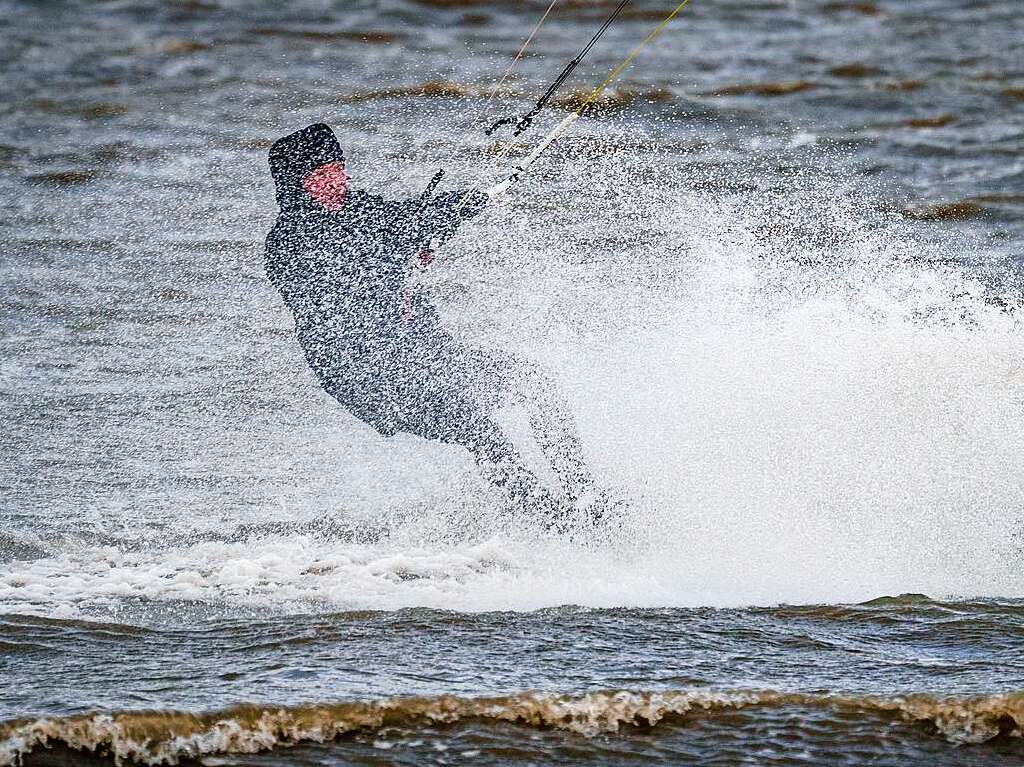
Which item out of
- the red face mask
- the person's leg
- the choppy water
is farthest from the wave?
the red face mask

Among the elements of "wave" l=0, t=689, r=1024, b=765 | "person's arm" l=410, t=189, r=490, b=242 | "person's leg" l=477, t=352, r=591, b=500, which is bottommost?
"wave" l=0, t=689, r=1024, b=765

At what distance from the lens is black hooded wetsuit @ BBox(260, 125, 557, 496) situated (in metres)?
6.79

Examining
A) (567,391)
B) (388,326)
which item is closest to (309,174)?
(388,326)

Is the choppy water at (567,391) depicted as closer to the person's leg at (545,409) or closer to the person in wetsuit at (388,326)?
the person's leg at (545,409)

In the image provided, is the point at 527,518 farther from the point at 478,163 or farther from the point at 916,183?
the point at 916,183

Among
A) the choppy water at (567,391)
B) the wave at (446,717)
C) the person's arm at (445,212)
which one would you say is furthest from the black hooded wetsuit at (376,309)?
the wave at (446,717)

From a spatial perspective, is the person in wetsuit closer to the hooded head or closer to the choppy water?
the hooded head

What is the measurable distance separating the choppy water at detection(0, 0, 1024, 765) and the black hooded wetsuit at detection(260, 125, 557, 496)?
1.93 ft

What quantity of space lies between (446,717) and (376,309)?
3.29 m

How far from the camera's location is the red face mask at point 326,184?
6.80m

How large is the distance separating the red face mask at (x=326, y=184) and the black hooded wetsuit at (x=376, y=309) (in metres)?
0.03

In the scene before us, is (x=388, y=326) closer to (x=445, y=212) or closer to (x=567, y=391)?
(x=445, y=212)

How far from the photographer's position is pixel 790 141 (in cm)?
1412

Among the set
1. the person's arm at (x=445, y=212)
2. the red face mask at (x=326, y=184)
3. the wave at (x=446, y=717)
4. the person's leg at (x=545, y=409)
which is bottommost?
the wave at (x=446, y=717)
